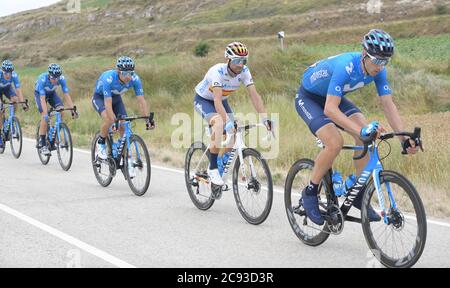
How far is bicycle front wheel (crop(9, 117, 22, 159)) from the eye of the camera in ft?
46.0

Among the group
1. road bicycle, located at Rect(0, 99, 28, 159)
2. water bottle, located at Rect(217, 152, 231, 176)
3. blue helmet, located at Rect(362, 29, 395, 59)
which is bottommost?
water bottle, located at Rect(217, 152, 231, 176)

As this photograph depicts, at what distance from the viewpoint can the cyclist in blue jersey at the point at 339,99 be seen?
556 cm

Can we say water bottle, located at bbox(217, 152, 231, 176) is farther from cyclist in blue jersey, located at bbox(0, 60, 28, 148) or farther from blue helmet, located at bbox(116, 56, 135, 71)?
cyclist in blue jersey, located at bbox(0, 60, 28, 148)

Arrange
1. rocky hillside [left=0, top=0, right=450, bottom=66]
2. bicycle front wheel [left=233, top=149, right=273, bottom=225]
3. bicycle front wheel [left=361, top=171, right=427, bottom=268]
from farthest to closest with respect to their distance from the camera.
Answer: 1. rocky hillside [left=0, top=0, right=450, bottom=66]
2. bicycle front wheel [left=233, top=149, right=273, bottom=225]
3. bicycle front wheel [left=361, top=171, right=427, bottom=268]

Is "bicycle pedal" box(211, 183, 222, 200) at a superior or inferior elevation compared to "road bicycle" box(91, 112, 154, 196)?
inferior

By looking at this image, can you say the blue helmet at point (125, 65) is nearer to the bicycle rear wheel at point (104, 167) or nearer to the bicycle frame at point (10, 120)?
the bicycle rear wheel at point (104, 167)

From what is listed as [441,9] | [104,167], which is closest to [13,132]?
[104,167]

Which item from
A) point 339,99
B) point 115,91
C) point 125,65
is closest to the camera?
point 339,99

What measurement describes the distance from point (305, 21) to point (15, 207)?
89.7m

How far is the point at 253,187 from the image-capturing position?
7.46 meters

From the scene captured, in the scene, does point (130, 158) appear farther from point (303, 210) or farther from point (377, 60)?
point (377, 60)

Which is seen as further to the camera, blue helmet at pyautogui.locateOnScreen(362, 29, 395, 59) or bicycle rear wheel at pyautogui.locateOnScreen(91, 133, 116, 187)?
bicycle rear wheel at pyautogui.locateOnScreen(91, 133, 116, 187)

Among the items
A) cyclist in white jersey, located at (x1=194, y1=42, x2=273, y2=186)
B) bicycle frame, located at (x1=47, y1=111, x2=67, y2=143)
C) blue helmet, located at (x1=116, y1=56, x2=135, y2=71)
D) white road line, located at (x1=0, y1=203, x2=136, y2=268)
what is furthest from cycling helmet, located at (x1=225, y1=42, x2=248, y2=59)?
bicycle frame, located at (x1=47, y1=111, x2=67, y2=143)

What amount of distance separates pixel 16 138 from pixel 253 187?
823cm
